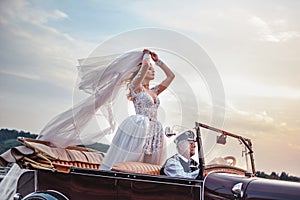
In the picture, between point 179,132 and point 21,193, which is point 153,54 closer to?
point 179,132

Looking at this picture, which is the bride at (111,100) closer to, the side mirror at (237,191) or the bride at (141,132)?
the bride at (141,132)

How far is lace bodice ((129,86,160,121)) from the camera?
5043mm

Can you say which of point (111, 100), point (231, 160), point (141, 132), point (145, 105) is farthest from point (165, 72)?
point (231, 160)

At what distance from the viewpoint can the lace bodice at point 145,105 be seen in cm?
504

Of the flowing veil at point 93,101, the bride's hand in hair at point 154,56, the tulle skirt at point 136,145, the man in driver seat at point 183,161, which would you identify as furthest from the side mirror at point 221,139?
the flowing veil at point 93,101

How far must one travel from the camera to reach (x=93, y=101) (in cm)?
521

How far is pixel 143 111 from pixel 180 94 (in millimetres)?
434

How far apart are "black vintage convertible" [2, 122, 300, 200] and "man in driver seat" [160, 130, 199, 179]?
0.31 ft

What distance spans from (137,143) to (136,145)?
0.07 ft

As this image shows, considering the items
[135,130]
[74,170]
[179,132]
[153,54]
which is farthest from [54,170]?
[153,54]

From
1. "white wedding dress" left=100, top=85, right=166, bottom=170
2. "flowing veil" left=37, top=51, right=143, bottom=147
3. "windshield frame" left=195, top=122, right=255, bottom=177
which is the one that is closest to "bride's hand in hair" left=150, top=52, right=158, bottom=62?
"flowing veil" left=37, top=51, right=143, bottom=147

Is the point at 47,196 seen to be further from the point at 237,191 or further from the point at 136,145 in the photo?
the point at 237,191

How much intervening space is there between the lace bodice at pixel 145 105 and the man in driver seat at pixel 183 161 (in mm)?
1025

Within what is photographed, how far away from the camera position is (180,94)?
4.96 m
